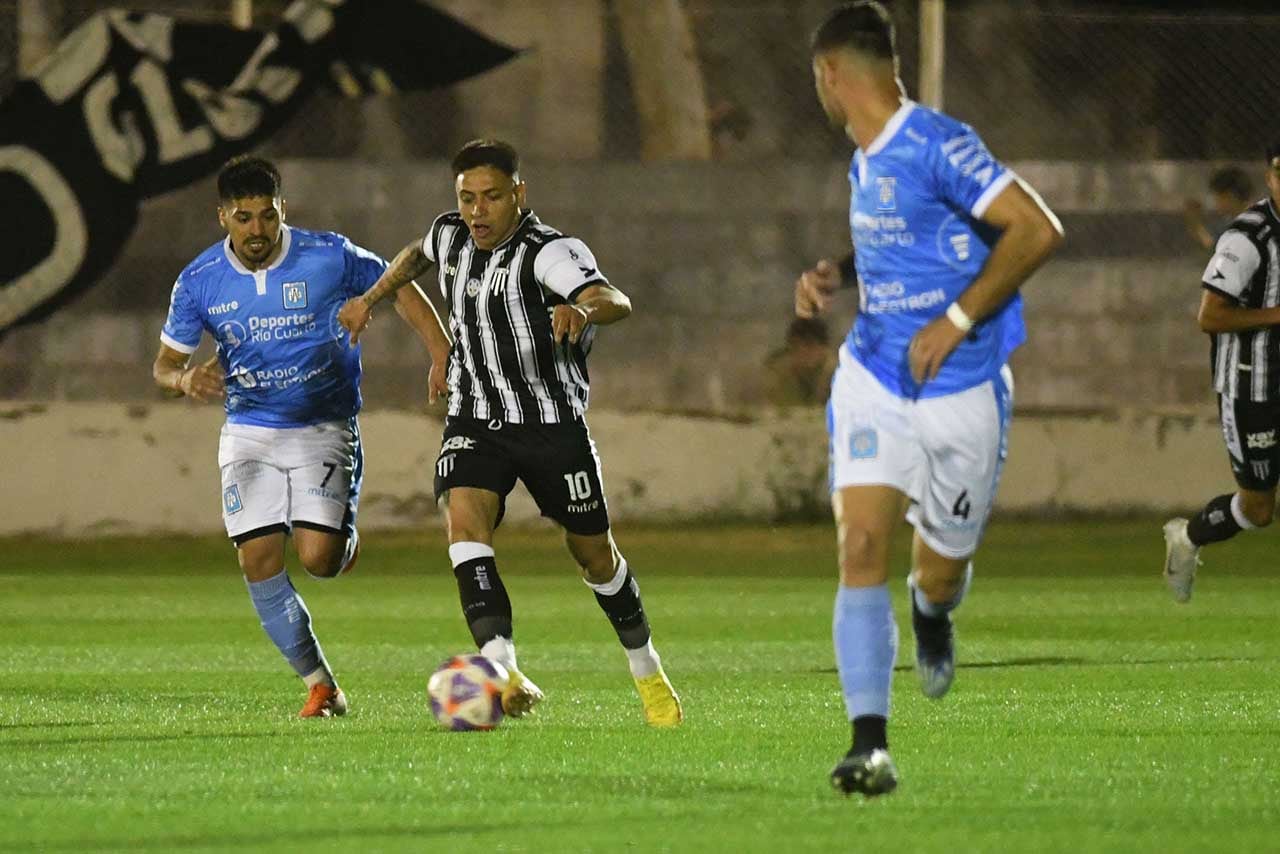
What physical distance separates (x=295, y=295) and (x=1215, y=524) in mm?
5135

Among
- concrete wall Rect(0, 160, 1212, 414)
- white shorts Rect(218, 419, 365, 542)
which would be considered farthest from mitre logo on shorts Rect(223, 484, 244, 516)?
concrete wall Rect(0, 160, 1212, 414)

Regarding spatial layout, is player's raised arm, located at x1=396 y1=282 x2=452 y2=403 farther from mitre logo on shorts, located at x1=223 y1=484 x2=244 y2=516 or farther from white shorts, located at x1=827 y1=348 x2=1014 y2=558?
white shorts, located at x1=827 y1=348 x2=1014 y2=558

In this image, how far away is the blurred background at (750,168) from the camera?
18812 millimetres

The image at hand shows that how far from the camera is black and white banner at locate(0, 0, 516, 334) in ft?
59.6

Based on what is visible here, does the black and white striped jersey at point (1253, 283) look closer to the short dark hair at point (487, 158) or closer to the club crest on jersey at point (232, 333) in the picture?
the short dark hair at point (487, 158)

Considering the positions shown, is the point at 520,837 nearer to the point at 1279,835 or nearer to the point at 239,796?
the point at 239,796

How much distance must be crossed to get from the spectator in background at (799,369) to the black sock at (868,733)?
42.2 feet

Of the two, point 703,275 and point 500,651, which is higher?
point 500,651

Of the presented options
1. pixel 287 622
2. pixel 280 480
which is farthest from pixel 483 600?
pixel 280 480

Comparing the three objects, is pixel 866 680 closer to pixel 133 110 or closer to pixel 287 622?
pixel 287 622

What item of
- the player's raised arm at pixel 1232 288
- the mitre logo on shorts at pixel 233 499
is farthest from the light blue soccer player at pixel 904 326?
the player's raised arm at pixel 1232 288

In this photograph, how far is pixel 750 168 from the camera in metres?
19.2

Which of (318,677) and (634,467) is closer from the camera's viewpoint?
(318,677)

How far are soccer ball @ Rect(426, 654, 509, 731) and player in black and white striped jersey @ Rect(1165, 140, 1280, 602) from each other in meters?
4.97
